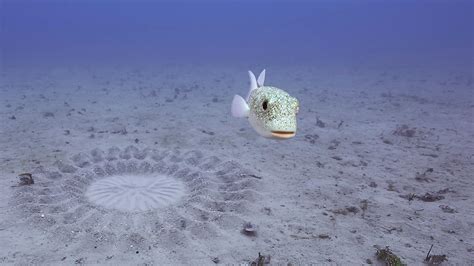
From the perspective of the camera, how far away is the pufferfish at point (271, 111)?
2.60 metres

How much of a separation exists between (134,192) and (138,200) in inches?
11.7

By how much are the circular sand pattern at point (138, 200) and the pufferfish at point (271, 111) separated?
2.87 metres

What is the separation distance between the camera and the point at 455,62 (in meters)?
31.9

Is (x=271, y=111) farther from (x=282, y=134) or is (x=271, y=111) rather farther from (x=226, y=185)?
(x=226, y=185)

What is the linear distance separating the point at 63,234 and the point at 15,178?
7.88 feet

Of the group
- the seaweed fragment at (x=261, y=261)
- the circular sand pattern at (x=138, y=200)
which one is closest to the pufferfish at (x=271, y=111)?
the seaweed fragment at (x=261, y=261)

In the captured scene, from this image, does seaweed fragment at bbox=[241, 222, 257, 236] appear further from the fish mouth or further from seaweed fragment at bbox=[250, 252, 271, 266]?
the fish mouth

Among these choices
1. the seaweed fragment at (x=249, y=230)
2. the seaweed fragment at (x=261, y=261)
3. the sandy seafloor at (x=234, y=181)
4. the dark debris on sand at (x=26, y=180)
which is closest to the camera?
the seaweed fragment at (x=261, y=261)

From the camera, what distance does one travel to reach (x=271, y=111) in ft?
8.80

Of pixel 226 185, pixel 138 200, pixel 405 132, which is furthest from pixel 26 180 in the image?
pixel 405 132

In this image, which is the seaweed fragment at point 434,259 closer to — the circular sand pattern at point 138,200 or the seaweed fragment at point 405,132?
the circular sand pattern at point 138,200

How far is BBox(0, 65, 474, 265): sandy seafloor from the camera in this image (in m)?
5.07

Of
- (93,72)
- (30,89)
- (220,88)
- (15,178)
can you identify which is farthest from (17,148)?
(93,72)

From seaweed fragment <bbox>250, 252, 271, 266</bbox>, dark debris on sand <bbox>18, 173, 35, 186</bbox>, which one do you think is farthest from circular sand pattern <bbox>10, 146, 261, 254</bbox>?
seaweed fragment <bbox>250, 252, 271, 266</bbox>
